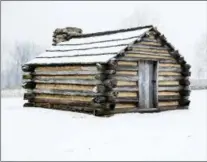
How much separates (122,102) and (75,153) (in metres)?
8.11

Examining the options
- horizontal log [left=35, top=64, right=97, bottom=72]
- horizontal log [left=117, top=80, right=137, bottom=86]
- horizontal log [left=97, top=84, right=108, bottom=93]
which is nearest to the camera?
horizontal log [left=97, top=84, right=108, bottom=93]

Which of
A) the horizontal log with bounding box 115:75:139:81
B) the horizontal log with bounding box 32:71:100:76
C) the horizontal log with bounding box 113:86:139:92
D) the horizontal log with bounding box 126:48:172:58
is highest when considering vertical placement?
the horizontal log with bounding box 126:48:172:58

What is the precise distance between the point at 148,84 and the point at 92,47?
3.05m

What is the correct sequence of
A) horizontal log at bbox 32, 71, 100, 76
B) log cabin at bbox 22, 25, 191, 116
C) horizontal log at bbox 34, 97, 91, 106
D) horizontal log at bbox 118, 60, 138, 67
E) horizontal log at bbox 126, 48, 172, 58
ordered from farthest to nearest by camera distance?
horizontal log at bbox 34, 97, 91, 106 → horizontal log at bbox 126, 48, 172, 58 → horizontal log at bbox 32, 71, 100, 76 → horizontal log at bbox 118, 60, 138, 67 → log cabin at bbox 22, 25, 191, 116

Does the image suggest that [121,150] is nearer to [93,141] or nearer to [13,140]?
[93,141]

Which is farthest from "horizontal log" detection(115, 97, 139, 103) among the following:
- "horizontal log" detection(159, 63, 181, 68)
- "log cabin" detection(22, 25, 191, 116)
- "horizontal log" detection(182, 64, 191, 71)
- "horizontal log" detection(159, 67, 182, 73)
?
"horizontal log" detection(182, 64, 191, 71)

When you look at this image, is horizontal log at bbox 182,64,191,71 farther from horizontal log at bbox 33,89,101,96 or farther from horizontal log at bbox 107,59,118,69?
horizontal log at bbox 33,89,101,96

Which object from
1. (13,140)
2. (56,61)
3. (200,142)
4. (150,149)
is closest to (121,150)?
(150,149)

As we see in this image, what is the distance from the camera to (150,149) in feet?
35.5

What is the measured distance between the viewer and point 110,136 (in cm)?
1281

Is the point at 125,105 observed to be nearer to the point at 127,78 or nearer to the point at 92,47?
the point at 127,78

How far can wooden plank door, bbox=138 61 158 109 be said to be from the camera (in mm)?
19266

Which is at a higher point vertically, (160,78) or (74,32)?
(74,32)

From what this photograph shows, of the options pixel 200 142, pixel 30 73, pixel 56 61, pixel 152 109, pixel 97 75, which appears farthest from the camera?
pixel 30 73
